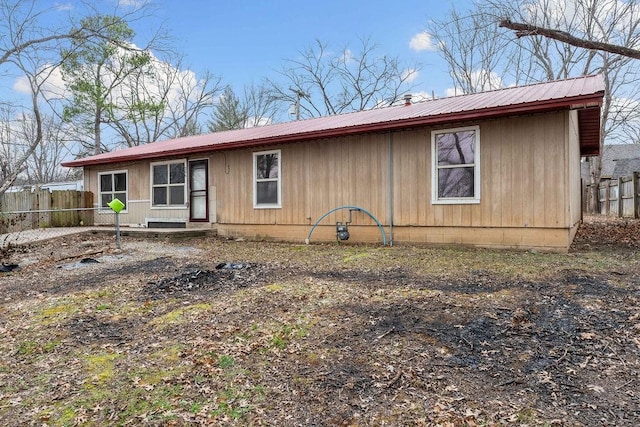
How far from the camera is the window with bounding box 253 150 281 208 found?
966 cm

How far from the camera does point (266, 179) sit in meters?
9.80

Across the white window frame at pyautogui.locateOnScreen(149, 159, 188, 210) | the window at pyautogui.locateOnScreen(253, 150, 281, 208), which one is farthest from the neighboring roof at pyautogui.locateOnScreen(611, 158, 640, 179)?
the white window frame at pyautogui.locateOnScreen(149, 159, 188, 210)

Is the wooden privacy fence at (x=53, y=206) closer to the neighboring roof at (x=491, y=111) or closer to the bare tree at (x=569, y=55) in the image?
the neighboring roof at (x=491, y=111)

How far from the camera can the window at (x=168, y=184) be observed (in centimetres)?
1150

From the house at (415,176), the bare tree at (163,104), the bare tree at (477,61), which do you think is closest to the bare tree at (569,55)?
the bare tree at (477,61)

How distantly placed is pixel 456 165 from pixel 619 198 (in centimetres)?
1164

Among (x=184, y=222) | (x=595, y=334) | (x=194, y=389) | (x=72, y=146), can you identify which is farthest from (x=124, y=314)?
(x=72, y=146)

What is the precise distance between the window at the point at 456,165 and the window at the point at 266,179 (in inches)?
146

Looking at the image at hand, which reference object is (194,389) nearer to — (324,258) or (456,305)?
(456,305)

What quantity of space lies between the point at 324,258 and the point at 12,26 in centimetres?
782

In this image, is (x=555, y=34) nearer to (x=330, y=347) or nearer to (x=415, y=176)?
(x=415, y=176)

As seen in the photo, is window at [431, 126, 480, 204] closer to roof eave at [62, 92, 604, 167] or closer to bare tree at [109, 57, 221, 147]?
roof eave at [62, 92, 604, 167]

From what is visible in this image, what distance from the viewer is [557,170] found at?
22.0 ft

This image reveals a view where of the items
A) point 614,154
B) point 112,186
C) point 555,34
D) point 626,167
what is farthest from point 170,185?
point 614,154
